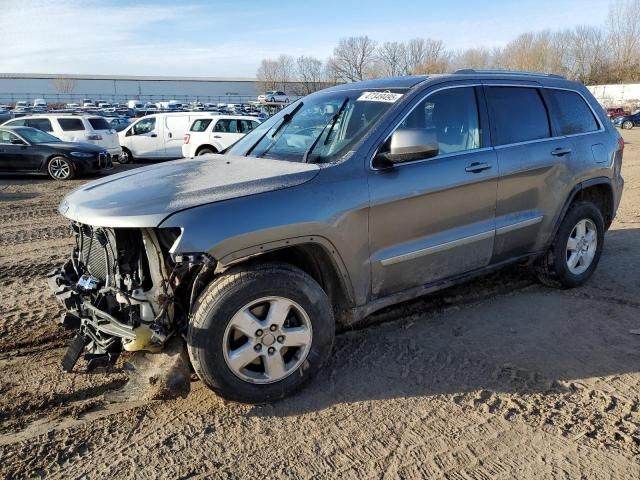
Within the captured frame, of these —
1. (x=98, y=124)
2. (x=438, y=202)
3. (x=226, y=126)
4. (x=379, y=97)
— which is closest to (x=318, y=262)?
(x=438, y=202)

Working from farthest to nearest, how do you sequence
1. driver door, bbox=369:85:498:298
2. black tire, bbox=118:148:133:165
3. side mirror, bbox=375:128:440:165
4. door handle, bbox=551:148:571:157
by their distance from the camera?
black tire, bbox=118:148:133:165 < door handle, bbox=551:148:571:157 < driver door, bbox=369:85:498:298 < side mirror, bbox=375:128:440:165

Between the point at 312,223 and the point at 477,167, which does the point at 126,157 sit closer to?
the point at 477,167

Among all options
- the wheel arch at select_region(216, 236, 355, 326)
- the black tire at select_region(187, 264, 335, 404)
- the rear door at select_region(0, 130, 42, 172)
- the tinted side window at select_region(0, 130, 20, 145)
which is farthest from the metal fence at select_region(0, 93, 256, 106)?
the black tire at select_region(187, 264, 335, 404)

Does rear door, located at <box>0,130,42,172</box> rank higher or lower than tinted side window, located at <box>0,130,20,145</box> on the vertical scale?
lower

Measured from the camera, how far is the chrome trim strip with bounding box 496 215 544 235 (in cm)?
425

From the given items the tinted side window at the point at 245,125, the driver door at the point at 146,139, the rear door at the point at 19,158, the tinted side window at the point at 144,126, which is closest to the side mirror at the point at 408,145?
the rear door at the point at 19,158

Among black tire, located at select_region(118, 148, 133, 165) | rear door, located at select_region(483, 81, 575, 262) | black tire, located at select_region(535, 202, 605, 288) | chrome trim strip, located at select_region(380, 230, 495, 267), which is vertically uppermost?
rear door, located at select_region(483, 81, 575, 262)

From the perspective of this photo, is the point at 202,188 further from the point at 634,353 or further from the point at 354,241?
the point at 634,353

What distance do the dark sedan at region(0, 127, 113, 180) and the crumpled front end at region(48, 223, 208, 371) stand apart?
37.8 ft

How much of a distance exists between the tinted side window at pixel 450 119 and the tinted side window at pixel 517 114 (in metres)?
0.24

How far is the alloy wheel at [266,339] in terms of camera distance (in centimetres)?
305

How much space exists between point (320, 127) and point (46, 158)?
39.8 ft

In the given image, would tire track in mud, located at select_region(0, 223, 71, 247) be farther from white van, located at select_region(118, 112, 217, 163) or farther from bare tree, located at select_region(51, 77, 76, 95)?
bare tree, located at select_region(51, 77, 76, 95)

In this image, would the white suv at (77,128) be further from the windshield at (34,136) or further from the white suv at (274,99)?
the white suv at (274,99)
